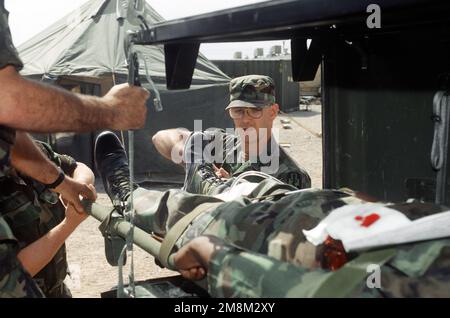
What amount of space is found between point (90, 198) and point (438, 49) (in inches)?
73.3

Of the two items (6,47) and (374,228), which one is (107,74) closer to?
(6,47)

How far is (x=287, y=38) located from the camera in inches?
121

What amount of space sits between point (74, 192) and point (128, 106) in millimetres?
853

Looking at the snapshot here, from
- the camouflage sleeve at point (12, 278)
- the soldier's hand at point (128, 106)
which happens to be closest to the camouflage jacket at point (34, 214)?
the camouflage sleeve at point (12, 278)

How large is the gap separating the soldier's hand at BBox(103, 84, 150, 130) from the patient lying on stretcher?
0.48 m

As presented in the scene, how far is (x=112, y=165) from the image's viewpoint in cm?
323

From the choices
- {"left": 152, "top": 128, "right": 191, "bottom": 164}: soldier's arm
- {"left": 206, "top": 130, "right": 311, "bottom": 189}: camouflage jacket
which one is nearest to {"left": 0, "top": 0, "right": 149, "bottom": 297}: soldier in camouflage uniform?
{"left": 206, "top": 130, "right": 311, "bottom": 189}: camouflage jacket

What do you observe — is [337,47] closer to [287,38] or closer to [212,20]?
[287,38]

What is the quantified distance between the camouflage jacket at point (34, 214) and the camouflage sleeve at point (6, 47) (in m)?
0.75

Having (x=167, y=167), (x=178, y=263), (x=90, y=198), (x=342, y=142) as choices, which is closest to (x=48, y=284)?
(x=90, y=198)

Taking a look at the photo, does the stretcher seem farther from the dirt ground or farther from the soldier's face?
the dirt ground

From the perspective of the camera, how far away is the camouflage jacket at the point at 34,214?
100 inches

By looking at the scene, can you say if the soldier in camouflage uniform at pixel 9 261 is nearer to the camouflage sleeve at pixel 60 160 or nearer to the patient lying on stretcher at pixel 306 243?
the patient lying on stretcher at pixel 306 243

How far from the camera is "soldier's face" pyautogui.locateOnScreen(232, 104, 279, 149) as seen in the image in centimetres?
360
